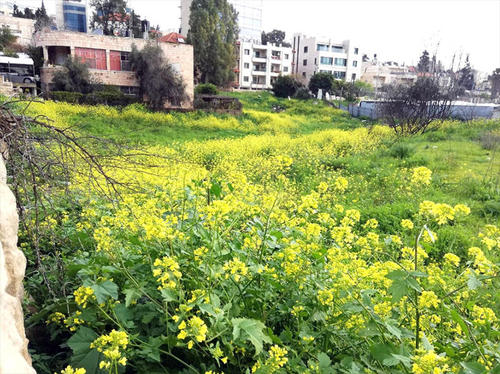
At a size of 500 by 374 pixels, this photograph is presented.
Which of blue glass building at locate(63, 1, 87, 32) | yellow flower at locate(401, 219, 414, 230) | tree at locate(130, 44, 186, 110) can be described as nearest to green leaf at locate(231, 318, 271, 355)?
yellow flower at locate(401, 219, 414, 230)

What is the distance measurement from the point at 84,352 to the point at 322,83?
39.6m

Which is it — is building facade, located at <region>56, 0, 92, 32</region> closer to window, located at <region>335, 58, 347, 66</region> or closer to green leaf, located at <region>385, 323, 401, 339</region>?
window, located at <region>335, 58, 347, 66</region>

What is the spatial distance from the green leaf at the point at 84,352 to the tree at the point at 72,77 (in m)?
21.5

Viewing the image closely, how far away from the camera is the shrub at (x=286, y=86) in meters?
36.2

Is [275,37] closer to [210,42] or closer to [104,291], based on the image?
[210,42]

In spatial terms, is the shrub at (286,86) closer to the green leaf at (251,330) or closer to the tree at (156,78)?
the tree at (156,78)

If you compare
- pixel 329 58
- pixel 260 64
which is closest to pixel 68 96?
pixel 260 64

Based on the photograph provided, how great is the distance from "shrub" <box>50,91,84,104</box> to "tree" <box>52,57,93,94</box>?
77cm

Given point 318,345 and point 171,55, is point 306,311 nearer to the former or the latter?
point 318,345

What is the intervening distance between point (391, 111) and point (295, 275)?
1715 cm

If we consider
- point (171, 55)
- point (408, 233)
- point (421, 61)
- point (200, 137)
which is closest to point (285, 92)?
point (421, 61)

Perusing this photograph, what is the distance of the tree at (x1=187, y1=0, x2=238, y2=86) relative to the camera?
102ft

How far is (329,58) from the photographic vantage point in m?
48.4

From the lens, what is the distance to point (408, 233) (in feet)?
19.6
